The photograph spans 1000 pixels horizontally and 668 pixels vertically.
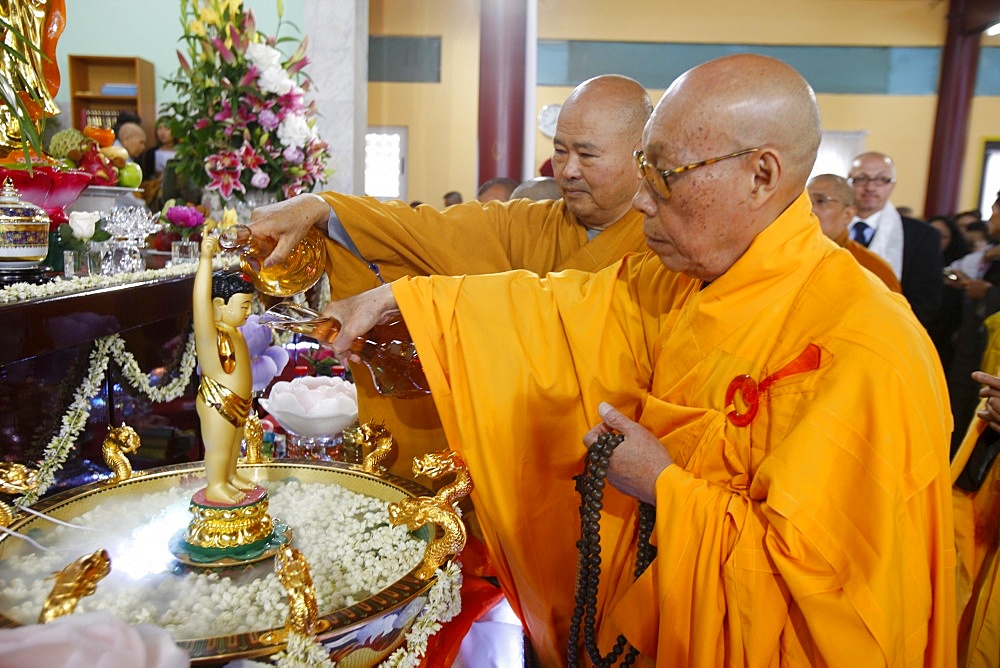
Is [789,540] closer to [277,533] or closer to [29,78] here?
[277,533]

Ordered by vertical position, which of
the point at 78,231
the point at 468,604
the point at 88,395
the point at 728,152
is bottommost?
the point at 468,604

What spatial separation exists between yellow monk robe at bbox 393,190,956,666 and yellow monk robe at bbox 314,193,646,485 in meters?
0.30

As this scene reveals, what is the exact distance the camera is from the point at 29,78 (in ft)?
5.21

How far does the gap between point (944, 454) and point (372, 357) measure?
0.98 meters

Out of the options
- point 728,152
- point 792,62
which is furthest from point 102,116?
point 792,62

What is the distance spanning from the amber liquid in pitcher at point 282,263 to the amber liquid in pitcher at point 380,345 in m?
0.21

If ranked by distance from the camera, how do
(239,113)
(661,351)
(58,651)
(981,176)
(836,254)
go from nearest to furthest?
1. (58,651)
2. (836,254)
3. (661,351)
4. (239,113)
5. (981,176)

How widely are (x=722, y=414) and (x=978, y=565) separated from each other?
3.36 feet

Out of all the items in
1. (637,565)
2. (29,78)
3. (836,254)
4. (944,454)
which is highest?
(29,78)

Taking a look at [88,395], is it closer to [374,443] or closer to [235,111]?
[374,443]

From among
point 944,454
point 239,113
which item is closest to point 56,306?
point 944,454

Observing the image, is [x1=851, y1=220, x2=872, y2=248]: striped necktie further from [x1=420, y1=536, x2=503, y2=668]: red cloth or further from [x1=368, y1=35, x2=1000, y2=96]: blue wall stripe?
[x1=368, y1=35, x2=1000, y2=96]: blue wall stripe

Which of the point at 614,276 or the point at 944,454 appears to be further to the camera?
the point at 614,276

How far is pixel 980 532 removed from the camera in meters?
1.80
